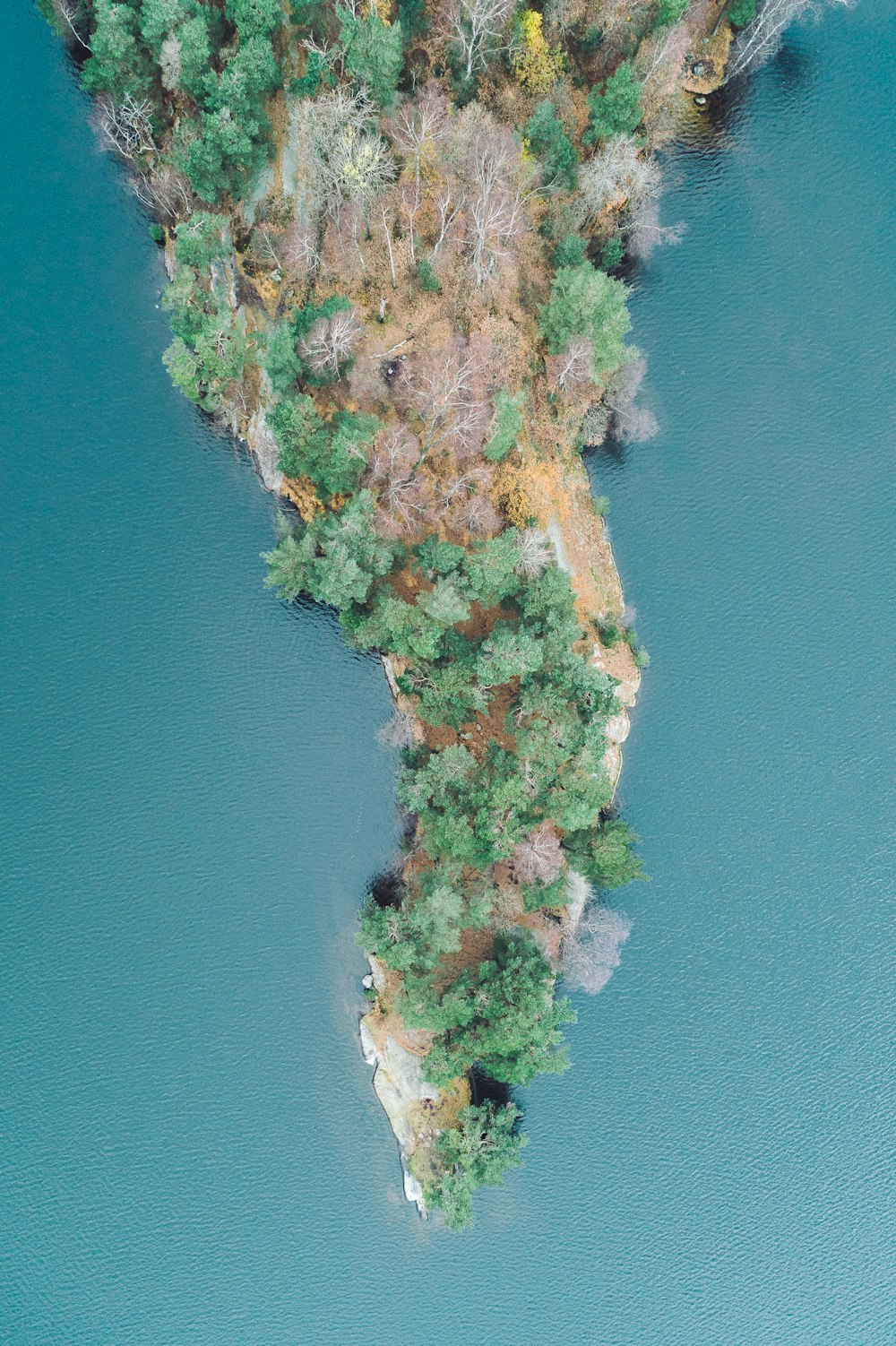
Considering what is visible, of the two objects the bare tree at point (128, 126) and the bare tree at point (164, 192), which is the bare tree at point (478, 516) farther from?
the bare tree at point (128, 126)

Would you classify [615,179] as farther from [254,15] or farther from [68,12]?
[68,12]

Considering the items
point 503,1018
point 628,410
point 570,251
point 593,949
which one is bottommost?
point 503,1018

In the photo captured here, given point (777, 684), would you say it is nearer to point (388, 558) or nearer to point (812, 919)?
point (812, 919)

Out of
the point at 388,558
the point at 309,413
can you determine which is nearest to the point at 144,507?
the point at 309,413

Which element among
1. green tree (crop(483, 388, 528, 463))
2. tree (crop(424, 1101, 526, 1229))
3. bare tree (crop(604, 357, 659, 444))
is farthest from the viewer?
bare tree (crop(604, 357, 659, 444))

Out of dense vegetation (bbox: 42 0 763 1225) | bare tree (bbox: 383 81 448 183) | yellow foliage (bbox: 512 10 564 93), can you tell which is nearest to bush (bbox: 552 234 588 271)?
dense vegetation (bbox: 42 0 763 1225)

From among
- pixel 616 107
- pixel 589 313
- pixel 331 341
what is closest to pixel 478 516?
pixel 589 313

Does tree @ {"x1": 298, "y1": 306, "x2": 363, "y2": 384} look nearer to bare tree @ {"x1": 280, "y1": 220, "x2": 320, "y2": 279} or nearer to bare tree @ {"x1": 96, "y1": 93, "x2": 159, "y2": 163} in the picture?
bare tree @ {"x1": 280, "y1": 220, "x2": 320, "y2": 279}
